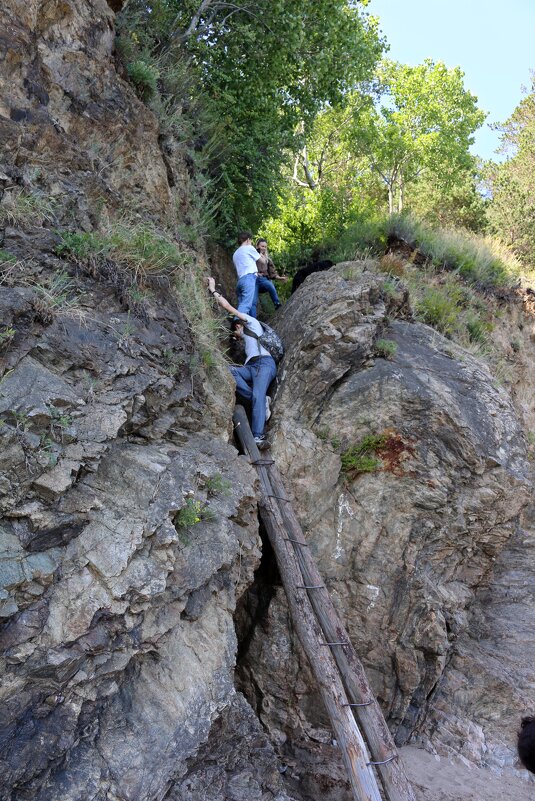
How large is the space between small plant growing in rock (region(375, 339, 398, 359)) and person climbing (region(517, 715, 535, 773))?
475 centimetres

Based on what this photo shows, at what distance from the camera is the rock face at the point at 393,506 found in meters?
7.61

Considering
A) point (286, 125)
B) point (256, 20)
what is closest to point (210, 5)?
point (256, 20)

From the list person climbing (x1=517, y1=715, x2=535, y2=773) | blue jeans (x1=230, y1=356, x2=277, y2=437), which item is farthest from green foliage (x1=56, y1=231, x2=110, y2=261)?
person climbing (x1=517, y1=715, x2=535, y2=773)

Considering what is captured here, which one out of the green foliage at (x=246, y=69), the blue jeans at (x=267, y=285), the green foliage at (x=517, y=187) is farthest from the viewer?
the green foliage at (x=517, y=187)

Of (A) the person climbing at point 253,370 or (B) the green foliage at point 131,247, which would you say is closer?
(B) the green foliage at point 131,247

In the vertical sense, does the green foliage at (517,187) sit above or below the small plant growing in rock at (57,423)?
above

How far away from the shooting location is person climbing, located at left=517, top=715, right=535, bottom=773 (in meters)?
7.89

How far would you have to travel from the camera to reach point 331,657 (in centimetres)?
668

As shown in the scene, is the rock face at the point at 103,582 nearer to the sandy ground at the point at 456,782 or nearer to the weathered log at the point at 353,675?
the weathered log at the point at 353,675

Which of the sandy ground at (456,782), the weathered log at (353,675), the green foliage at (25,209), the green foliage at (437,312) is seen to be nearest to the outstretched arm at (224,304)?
the weathered log at (353,675)

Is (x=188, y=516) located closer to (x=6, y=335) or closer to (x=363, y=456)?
(x=6, y=335)

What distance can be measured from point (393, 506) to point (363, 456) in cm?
69

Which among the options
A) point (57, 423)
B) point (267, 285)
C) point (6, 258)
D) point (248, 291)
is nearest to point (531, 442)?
point (267, 285)

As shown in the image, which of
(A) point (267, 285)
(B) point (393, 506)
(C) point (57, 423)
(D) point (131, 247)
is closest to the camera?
(C) point (57, 423)
